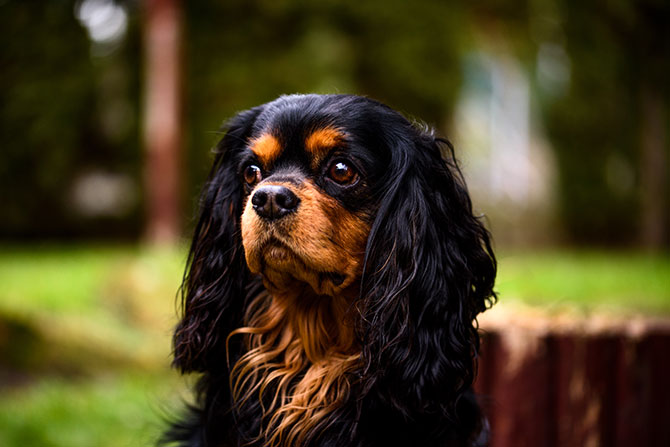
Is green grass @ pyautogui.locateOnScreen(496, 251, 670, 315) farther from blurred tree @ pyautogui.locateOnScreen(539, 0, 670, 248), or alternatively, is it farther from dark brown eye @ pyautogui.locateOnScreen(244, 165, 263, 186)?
blurred tree @ pyautogui.locateOnScreen(539, 0, 670, 248)

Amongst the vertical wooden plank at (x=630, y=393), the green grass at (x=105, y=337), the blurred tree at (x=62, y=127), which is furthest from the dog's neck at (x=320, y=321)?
the blurred tree at (x=62, y=127)

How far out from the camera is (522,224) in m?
15.4

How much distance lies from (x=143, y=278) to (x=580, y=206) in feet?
39.7

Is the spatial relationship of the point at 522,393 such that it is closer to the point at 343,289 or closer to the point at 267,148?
the point at 343,289

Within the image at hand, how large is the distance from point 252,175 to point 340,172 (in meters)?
0.36

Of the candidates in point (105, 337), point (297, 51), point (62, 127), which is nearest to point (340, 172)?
point (105, 337)

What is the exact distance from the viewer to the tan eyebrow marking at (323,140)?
211cm

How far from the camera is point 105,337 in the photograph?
5004mm

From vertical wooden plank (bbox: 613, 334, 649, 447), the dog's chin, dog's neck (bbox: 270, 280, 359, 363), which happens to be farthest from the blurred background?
the dog's chin

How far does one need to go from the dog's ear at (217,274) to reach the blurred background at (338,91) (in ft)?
1.81

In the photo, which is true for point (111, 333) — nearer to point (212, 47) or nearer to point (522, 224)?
point (212, 47)

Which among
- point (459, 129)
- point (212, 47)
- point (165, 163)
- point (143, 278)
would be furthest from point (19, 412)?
point (459, 129)

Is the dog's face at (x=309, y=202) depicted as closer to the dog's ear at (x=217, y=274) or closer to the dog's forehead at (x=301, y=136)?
the dog's forehead at (x=301, y=136)

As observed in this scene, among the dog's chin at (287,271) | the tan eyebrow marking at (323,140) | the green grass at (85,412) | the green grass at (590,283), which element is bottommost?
the green grass at (590,283)
